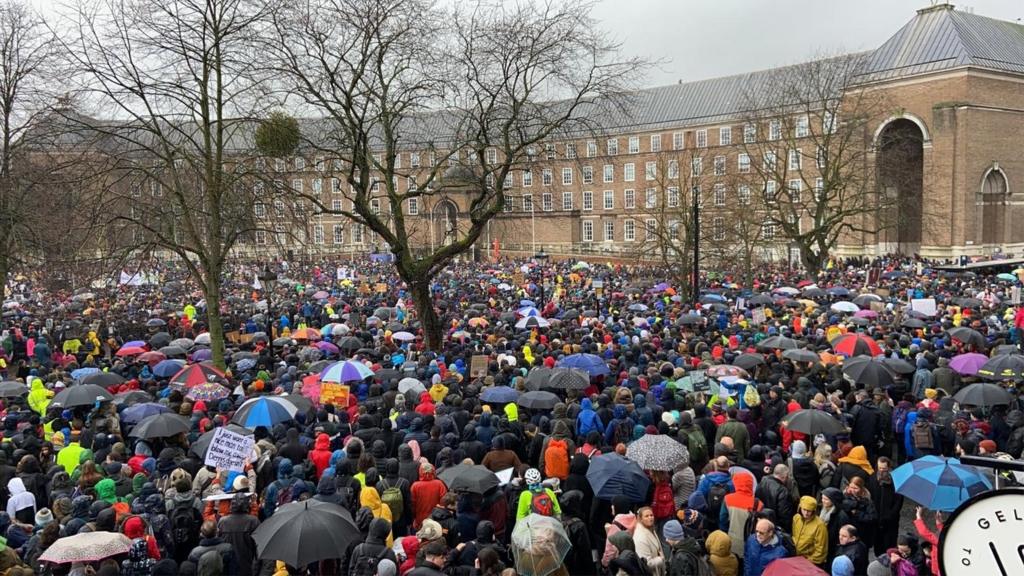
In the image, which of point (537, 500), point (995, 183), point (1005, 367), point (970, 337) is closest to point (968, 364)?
point (1005, 367)

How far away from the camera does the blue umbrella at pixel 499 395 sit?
1165 cm

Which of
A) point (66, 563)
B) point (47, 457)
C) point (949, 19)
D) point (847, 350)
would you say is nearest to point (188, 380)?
point (47, 457)

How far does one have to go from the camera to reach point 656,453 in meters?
8.14

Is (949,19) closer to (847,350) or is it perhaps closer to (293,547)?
(847,350)

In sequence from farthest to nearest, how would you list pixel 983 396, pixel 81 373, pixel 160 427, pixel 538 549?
pixel 81 373
pixel 983 396
pixel 160 427
pixel 538 549

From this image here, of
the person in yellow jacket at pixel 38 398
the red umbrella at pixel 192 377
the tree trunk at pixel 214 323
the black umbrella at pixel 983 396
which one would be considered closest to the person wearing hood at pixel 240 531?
the red umbrella at pixel 192 377

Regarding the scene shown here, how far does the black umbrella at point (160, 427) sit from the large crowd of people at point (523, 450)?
2.3 inches

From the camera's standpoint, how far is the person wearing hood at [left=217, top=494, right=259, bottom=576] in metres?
7.15

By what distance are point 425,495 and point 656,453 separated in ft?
7.67

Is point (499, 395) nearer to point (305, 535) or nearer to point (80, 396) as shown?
point (305, 535)

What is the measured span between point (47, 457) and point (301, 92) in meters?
10.2

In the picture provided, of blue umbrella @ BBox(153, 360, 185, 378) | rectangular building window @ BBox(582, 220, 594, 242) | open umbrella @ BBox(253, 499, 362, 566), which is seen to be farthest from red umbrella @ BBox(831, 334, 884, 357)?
rectangular building window @ BBox(582, 220, 594, 242)

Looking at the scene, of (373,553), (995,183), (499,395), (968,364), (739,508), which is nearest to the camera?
(373,553)

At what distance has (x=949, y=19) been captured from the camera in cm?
5491
